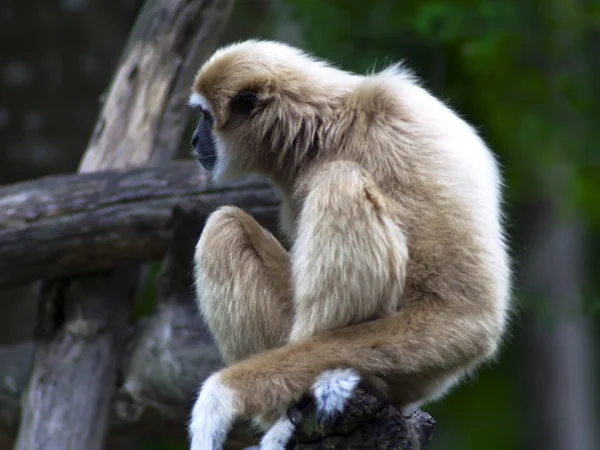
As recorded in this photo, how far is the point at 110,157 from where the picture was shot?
6.59 metres

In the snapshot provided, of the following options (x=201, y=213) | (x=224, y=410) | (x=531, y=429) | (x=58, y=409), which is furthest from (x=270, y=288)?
(x=531, y=429)

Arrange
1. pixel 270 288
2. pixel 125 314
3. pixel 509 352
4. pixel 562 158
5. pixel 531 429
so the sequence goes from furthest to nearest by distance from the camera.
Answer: pixel 509 352, pixel 531 429, pixel 562 158, pixel 125 314, pixel 270 288

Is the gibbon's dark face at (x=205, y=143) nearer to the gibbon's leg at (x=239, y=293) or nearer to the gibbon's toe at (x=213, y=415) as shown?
the gibbon's leg at (x=239, y=293)

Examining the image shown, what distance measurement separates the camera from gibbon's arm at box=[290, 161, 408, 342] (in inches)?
139

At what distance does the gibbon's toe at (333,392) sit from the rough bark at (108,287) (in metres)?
3.13

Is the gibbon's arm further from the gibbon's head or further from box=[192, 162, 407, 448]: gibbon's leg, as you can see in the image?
A: the gibbon's head

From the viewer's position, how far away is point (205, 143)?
4.44 meters

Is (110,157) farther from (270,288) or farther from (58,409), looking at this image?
(270,288)

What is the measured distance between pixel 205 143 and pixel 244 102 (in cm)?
40

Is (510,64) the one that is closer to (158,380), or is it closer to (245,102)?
(158,380)

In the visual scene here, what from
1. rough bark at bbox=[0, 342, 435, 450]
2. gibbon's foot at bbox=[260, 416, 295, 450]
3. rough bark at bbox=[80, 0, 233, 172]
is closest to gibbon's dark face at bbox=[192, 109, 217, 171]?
gibbon's foot at bbox=[260, 416, 295, 450]

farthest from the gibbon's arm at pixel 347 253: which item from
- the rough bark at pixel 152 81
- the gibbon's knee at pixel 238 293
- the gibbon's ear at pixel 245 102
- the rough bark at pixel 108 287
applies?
the rough bark at pixel 152 81

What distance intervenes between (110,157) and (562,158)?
20.7ft

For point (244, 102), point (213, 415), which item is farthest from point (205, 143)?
point (213, 415)
